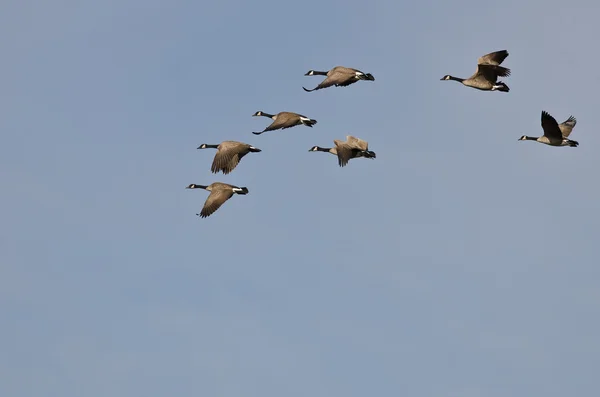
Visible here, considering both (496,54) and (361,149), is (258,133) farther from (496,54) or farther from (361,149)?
(496,54)

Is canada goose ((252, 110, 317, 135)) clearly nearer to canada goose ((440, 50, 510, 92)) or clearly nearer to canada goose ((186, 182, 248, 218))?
canada goose ((186, 182, 248, 218))

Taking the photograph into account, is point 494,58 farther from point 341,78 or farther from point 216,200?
point 216,200

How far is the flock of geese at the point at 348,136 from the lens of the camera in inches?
1818

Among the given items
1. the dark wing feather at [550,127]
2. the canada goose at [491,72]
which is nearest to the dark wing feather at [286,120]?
the canada goose at [491,72]

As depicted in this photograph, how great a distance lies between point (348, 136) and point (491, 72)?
5.48 metres

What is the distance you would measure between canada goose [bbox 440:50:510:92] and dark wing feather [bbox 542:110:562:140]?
5.34ft

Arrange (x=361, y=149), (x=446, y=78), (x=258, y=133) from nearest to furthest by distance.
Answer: (x=258, y=133), (x=361, y=149), (x=446, y=78)

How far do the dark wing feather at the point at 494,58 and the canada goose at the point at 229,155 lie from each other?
27.6 feet

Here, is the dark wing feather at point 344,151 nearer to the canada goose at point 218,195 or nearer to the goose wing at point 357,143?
the goose wing at point 357,143

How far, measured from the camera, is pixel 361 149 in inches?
1868

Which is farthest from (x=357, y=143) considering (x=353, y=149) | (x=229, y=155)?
(x=229, y=155)

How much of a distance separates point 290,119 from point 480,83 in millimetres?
6955

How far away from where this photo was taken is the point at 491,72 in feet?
154

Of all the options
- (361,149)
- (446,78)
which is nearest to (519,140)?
(446,78)
